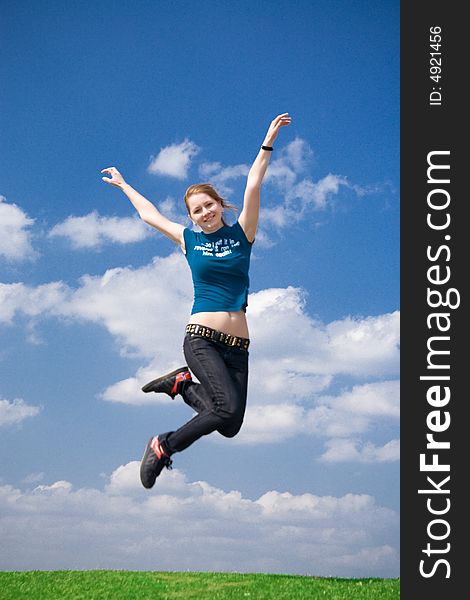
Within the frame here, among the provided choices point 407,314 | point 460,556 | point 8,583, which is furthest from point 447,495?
point 8,583

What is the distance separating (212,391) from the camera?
6082 millimetres

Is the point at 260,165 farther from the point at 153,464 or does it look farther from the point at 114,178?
the point at 153,464

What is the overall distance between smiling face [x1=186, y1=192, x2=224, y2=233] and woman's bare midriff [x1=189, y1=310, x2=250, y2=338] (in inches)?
30.1

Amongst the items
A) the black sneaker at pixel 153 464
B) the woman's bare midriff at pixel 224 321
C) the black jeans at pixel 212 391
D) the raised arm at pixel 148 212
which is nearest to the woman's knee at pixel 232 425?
the black jeans at pixel 212 391

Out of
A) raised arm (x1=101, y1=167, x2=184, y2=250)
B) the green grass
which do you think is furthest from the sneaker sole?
the green grass

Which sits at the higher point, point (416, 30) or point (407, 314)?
point (416, 30)

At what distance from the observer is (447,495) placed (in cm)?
679

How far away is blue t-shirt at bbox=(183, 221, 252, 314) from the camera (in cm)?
631

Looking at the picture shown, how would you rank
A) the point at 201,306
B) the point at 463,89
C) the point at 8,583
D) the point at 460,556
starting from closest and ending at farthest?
1. the point at 201,306
2. the point at 460,556
3. the point at 463,89
4. the point at 8,583

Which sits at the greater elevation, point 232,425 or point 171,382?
point 171,382

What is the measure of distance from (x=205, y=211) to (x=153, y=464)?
221cm

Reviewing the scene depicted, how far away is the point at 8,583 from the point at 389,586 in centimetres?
495

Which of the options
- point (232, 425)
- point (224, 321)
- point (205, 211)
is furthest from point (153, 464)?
point (205, 211)

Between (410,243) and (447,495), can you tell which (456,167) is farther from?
(447,495)
